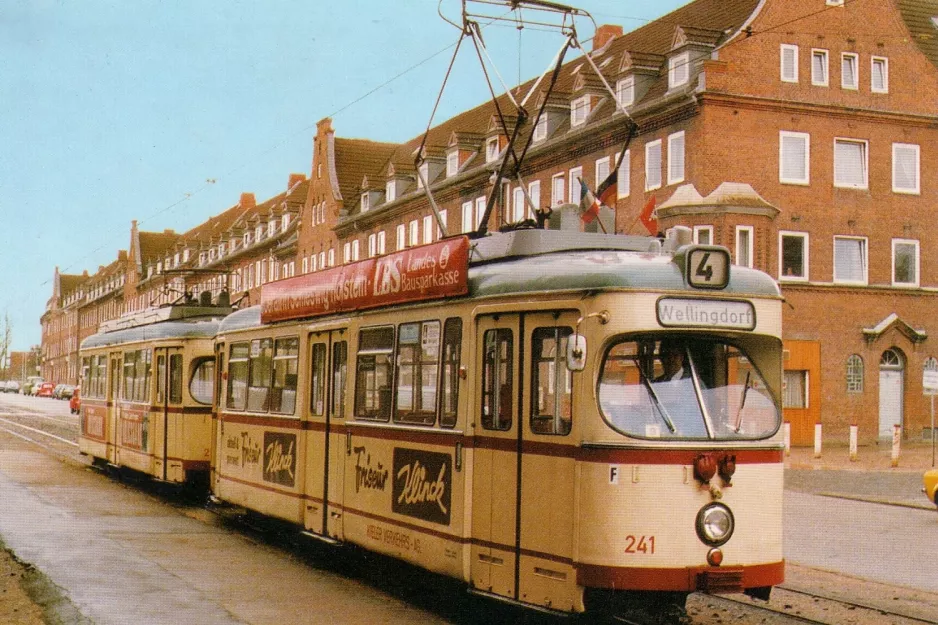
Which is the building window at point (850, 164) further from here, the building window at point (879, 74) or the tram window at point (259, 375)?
the tram window at point (259, 375)

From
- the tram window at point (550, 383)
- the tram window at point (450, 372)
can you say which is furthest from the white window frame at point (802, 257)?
the tram window at point (550, 383)

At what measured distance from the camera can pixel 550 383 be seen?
8930 millimetres

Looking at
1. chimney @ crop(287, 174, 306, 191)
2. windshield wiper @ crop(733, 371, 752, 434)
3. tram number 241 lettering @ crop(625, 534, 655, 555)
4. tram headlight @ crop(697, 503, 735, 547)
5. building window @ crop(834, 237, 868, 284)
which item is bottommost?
tram number 241 lettering @ crop(625, 534, 655, 555)

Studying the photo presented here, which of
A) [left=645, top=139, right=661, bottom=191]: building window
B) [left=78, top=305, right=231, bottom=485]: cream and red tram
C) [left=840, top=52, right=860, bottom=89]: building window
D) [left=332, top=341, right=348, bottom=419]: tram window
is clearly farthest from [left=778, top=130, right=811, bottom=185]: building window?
[left=332, top=341, right=348, bottom=419]: tram window

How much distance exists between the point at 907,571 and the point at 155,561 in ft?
25.4

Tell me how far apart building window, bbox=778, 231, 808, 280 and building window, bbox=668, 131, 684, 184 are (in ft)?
11.6

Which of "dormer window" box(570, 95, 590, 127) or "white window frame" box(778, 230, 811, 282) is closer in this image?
"white window frame" box(778, 230, 811, 282)

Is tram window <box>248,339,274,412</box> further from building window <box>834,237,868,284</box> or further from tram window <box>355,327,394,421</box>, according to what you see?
building window <box>834,237,868,284</box>

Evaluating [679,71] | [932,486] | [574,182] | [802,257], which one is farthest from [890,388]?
[932,486]

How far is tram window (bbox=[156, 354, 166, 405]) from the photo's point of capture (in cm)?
2036

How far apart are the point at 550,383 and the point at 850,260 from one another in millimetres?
32066

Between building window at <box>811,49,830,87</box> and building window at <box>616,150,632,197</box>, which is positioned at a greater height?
building window at <box>811,49,830,87</box>

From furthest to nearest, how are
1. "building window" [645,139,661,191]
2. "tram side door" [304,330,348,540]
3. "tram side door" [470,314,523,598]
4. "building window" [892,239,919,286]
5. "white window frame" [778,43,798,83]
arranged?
"building window" [892,239,919,286] < "building window" [645,139,661,191] < "white window frame" [778,43,798,83] < "tram side door" [304,330,348,540] < "tram side door" [470,314,523,598]

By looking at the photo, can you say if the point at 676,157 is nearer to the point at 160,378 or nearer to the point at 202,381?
the point at 160,378
